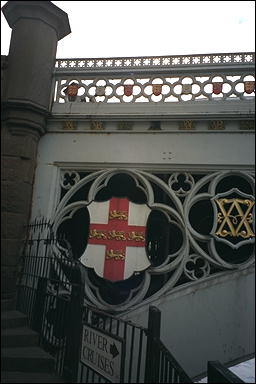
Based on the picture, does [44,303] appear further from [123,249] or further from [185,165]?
[185,165]

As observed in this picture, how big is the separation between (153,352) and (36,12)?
5.37 meters

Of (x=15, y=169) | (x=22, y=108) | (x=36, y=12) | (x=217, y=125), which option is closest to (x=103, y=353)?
(x=15, y=169)

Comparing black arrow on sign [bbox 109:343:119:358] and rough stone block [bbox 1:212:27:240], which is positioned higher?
rough stone block [bbox 1:212:27:240]

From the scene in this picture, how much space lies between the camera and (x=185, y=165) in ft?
17.0

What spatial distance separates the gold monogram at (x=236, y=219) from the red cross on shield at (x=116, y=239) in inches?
41.6

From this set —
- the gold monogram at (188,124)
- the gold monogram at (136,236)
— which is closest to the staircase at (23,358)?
the gold monogram at (136,236)

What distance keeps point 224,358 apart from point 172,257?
1445 millimetres

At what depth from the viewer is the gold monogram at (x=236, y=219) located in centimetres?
489

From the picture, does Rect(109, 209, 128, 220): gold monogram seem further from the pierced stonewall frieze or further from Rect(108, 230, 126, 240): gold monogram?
the pierced stonewall frieze

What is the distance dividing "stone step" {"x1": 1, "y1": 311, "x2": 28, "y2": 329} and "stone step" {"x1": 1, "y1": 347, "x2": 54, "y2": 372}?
0.52m

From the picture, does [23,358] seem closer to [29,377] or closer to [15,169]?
[29,377]

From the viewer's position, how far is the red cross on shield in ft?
16.4

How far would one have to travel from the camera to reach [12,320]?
4.42 metres

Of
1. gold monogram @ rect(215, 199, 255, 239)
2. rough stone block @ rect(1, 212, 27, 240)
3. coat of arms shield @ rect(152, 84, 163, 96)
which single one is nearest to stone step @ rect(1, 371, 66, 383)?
rough stone block @ rect(1, 212, 27, 240)
